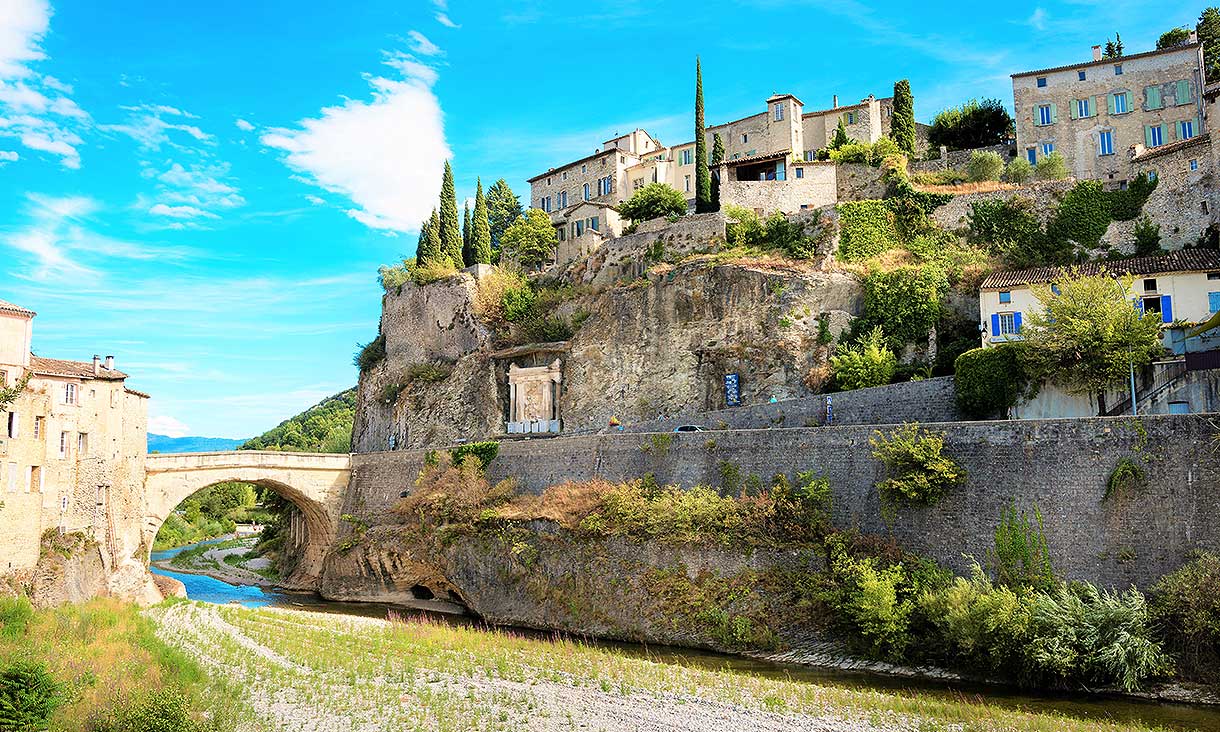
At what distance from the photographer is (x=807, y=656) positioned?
24.7 metres

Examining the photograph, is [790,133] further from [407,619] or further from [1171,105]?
[407,619]

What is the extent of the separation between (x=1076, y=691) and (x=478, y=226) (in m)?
47.0

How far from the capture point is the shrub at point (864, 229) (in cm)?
4388

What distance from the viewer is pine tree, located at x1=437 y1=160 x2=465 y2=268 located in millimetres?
Result: 59656

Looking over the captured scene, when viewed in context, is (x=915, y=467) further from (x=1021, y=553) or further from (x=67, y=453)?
(x=67, y=453)

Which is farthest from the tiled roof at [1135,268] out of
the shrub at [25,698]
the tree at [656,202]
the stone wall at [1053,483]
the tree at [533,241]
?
the shrub at [25,698]

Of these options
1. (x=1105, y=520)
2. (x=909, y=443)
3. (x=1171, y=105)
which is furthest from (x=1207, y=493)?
(x=1171, y=105)

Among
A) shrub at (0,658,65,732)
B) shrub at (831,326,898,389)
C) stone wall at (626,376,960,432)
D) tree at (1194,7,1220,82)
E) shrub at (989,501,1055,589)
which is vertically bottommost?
shrub at (0,658,65,732)

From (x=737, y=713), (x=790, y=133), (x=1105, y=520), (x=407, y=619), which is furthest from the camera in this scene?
(x=790, y=133)

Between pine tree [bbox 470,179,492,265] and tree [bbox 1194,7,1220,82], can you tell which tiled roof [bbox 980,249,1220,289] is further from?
pine tree [bbox 470,179,492,265]

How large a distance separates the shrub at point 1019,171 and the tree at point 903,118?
281 inches

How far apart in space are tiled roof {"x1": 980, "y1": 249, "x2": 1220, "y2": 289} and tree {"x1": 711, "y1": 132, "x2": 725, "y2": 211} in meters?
18.5

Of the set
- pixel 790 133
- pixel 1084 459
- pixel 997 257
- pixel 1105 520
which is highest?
pixel 790 133

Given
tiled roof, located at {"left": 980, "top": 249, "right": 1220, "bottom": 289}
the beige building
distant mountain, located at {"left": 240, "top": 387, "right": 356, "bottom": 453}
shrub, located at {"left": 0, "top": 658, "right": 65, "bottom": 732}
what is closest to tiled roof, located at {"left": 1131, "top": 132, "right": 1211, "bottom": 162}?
the beige building
